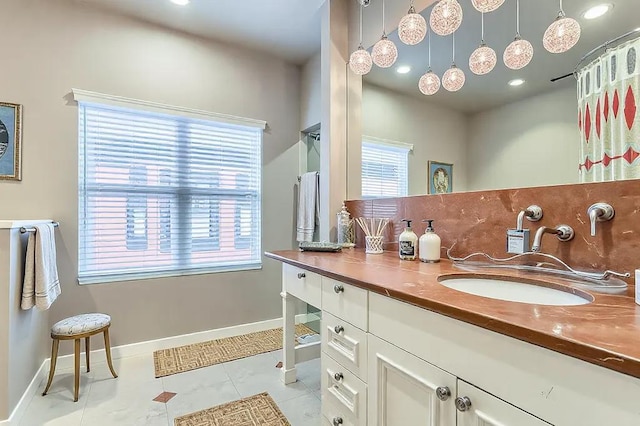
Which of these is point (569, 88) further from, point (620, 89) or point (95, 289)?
point (95, 289)

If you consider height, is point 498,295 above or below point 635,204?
below

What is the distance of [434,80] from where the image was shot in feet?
5.59

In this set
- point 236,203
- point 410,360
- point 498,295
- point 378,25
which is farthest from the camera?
point 236,203

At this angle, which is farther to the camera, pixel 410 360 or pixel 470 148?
pixel 470 148

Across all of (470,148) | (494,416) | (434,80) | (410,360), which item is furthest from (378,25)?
(494,416)

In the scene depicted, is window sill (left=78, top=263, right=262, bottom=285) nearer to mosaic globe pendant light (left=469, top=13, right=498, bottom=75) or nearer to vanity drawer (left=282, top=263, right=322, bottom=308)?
vanity drawer (left=282, top=263, right=322, bottom=308)

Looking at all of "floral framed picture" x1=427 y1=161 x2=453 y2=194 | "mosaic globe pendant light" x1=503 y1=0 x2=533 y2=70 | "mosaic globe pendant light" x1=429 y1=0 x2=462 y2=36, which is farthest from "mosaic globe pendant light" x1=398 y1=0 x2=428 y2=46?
"floral framed picture" x1=427 y1=161 x2=453 y2=194

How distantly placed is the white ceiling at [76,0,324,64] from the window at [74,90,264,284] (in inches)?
28.2

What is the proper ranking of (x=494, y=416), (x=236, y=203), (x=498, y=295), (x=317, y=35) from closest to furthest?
(x=494, y=416) → (x=498, y=295) → (x=317, y=35) → (x=236, y=203)

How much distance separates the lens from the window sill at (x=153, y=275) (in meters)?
2.37

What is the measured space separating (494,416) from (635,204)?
82cm

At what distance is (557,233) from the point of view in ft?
3.66

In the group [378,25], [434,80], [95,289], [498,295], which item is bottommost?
[95,289]

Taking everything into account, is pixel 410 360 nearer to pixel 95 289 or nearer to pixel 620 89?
pixel 620 89
